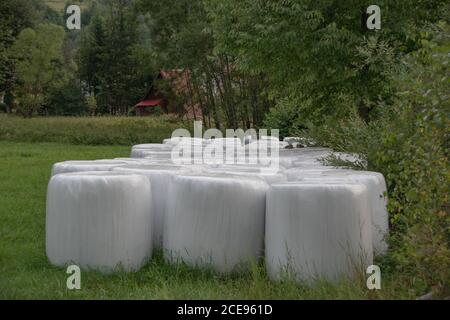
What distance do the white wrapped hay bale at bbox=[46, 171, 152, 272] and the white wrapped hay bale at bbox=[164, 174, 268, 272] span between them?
38cm

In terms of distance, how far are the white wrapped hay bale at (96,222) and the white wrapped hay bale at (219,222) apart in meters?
0.38

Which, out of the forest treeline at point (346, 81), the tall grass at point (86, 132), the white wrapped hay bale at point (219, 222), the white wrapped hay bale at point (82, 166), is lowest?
the tall grass at point (86, 132)

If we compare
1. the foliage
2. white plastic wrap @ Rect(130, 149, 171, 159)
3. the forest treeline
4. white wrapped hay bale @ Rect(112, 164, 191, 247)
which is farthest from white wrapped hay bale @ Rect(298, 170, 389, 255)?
the foliage

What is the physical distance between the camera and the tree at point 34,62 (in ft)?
168

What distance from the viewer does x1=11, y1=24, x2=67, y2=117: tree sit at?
168 ft

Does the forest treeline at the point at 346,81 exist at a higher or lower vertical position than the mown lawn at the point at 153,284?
higher

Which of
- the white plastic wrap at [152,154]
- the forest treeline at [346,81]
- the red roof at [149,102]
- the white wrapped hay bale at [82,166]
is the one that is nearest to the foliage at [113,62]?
the red roof at [149,102]

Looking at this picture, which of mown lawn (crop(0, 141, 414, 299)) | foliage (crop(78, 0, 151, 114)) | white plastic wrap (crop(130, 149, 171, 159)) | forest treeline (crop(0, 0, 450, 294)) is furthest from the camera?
foliage (crop(78, 0, 151, 114))

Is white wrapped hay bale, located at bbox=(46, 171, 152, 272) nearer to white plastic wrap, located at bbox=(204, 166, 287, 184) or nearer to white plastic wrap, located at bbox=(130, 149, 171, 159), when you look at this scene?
white plastic wrap, located at bbox=(204, 166, 287, 184)

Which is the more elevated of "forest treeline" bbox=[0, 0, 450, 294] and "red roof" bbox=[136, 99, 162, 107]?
"forest treeline" bbox=[0, 0, 450, 294]

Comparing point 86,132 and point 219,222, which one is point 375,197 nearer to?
point 219,222

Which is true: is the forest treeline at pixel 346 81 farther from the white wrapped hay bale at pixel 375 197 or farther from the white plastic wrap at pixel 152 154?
the white plastic wrap at pixel 152 154

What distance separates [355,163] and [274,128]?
13670 mm
